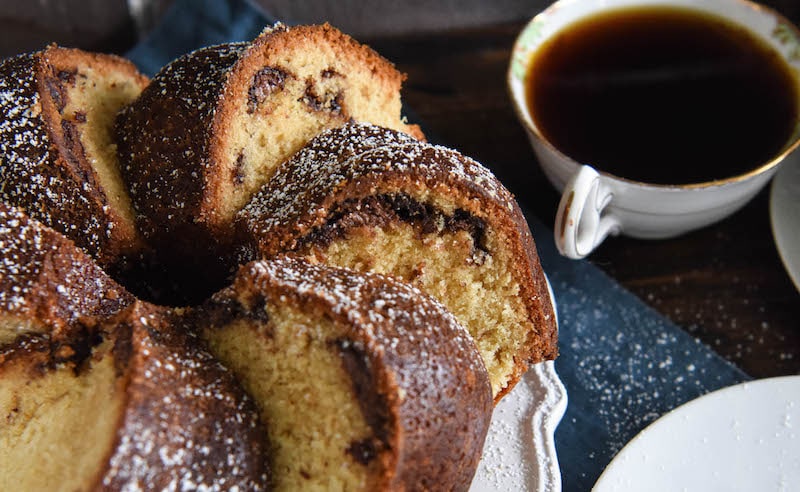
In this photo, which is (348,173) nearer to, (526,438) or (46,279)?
(46,279)

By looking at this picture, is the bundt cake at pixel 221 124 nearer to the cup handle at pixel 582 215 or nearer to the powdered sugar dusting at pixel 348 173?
the powdered sugar dusting at pixel 348 173

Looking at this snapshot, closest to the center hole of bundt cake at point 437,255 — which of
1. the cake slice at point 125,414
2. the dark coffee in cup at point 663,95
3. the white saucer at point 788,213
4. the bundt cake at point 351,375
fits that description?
the bundt cake at point 351,375

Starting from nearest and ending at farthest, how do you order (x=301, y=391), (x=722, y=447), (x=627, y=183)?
(x=301, y=391) → (x=722, y=447) → (x=627, y=183)

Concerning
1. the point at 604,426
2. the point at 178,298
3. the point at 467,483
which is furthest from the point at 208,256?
the point at 604,426

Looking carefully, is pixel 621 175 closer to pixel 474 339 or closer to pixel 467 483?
pixel 474 339

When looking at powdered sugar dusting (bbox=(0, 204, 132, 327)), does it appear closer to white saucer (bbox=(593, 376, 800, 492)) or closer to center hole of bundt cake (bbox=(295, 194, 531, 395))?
center hole of bundt cake (bbox=(295, 194, 531, 395))

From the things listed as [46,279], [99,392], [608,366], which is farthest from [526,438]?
[46,279]

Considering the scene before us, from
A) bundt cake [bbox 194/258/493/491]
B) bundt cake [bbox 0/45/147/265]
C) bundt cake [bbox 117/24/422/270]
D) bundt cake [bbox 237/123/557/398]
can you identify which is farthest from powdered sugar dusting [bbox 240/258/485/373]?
bundt cake [bbox 0/45/147/265]
